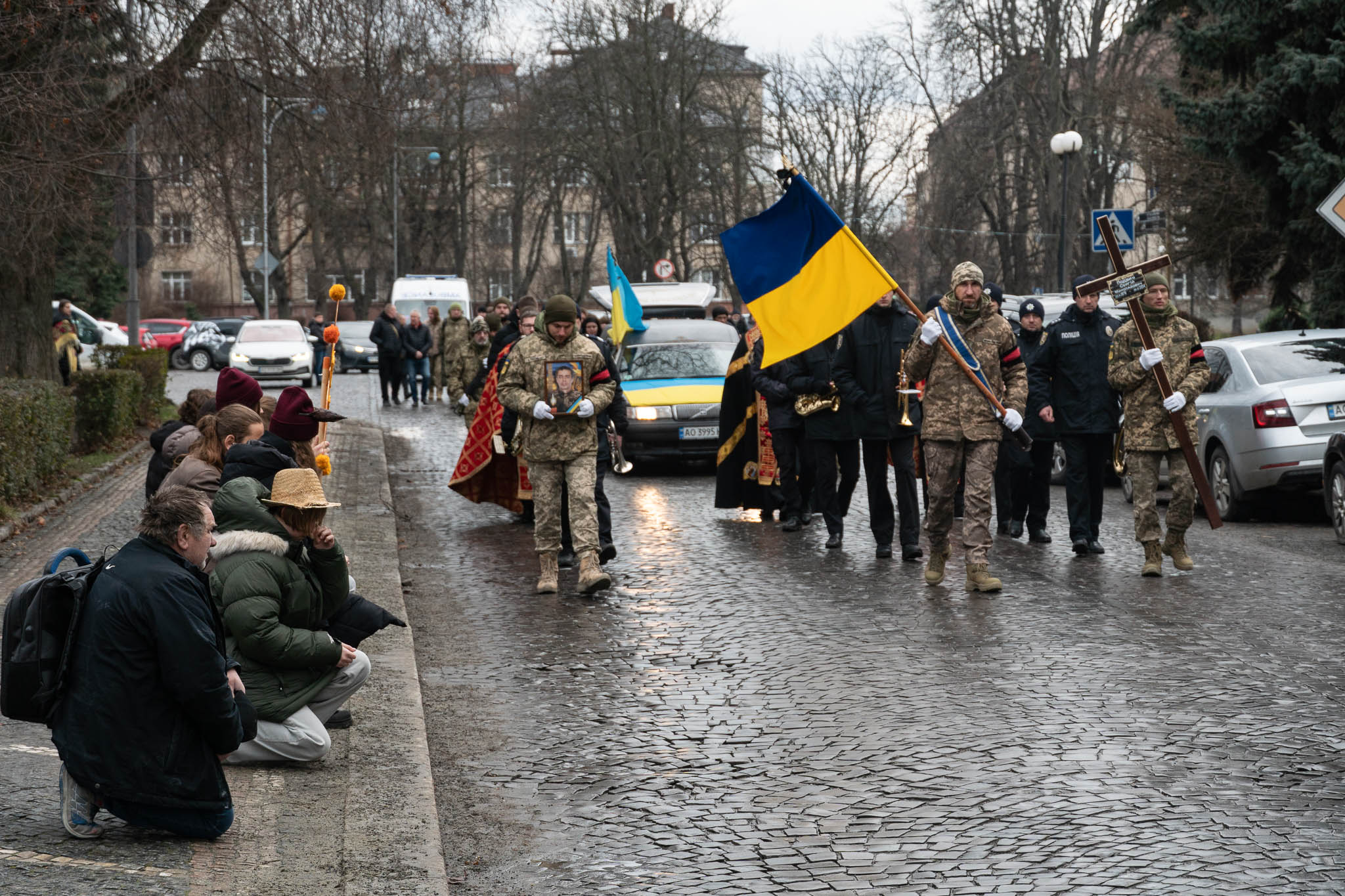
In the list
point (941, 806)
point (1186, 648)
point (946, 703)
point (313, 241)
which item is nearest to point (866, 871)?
point (941, 806)

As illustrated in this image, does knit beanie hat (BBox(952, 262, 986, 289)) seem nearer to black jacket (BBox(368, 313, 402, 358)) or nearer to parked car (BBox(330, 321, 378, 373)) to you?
black jacket (BBox(368, 313, 402, 358))

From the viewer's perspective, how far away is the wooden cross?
9961mm

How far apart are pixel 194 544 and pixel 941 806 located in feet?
8.68

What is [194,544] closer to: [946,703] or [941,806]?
[941,806]

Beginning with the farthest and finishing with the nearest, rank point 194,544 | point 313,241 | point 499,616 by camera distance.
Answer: point 313,241 < point 499,616 < point 194,544

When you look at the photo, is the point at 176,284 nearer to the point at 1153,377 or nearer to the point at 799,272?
the point at 799,272

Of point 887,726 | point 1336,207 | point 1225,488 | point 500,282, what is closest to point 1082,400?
point 1336,207

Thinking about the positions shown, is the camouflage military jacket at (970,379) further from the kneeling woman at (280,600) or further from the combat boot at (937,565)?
the kneeling woman at (280,600)

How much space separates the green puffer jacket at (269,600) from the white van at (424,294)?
37140mm

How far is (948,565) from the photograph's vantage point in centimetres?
1112

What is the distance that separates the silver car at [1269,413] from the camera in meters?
13.0

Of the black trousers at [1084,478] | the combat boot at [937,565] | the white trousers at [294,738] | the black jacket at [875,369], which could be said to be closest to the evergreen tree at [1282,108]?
the black trousers at [1084,478]

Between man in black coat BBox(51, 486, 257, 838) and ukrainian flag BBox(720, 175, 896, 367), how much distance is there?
18.5 feet

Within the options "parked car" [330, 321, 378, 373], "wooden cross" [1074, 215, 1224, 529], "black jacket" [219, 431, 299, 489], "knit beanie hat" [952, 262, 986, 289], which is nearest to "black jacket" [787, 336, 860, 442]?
"knit beanie hat" [952, 262, 986, 289]
